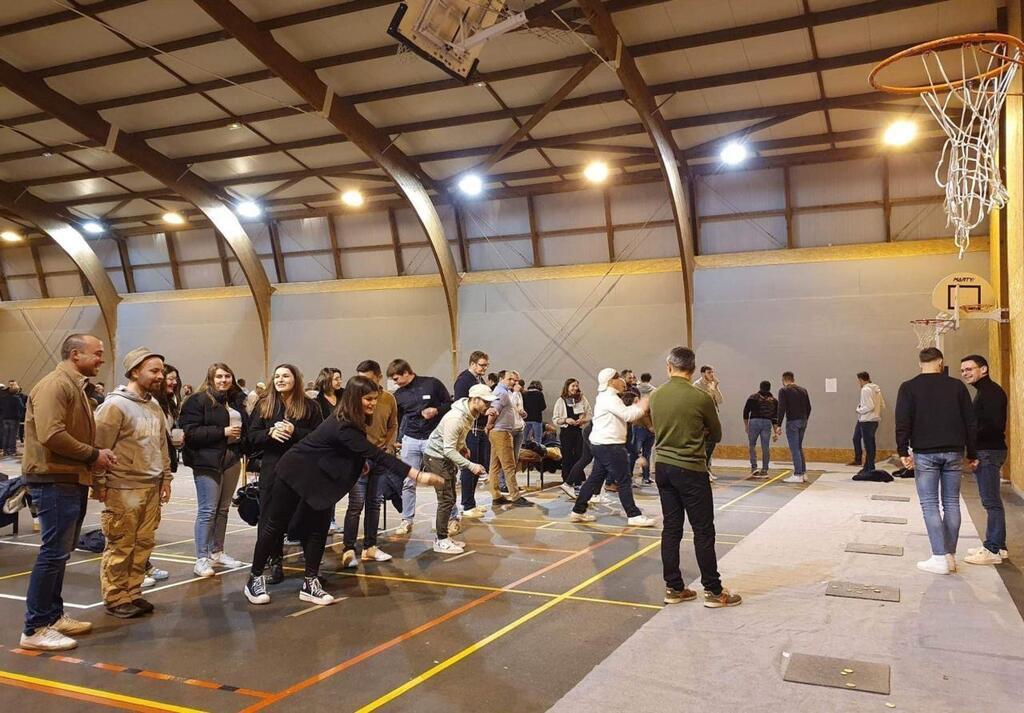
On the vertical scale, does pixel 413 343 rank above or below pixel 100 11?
below

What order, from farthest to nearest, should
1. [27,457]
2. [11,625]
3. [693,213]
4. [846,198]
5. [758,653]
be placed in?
1. [693,213]
2. [846,198]
3. [11,625]
4. [27,457]
5. [758,653]

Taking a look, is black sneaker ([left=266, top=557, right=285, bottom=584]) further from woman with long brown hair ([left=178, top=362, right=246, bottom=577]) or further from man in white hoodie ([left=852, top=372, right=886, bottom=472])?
man in white hoodie ([left=852, top=372, right=886, bottom=472])

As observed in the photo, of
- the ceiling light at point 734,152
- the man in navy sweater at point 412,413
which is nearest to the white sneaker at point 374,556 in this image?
the man in navy sweater at point 412,413

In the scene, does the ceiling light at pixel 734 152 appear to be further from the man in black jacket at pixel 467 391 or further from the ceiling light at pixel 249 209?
the ceiling light at pixel 249 209

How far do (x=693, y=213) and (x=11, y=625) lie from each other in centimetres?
1486

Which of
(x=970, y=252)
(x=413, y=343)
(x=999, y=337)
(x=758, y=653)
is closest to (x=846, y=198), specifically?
(x=970, y=252)

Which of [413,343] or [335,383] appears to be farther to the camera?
[413,343]

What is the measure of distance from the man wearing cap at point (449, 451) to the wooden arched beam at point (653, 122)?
666 cm

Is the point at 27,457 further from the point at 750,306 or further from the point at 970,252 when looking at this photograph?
the point at 970,252

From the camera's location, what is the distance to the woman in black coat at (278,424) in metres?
5.81

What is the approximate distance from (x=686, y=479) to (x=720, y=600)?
0.81 meters

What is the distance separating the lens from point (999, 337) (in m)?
11.9

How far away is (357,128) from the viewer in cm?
1457

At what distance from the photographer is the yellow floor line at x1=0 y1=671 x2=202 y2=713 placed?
11.8ft
